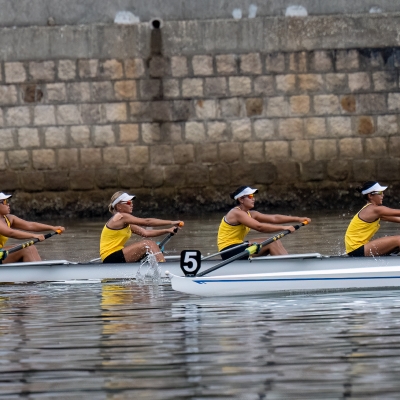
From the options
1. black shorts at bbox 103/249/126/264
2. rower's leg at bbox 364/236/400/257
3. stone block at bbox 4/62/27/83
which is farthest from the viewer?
stone block at bbox 4/62/27/83

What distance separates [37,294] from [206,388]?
16.0 feet

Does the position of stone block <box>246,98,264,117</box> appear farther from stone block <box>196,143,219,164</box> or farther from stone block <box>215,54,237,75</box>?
stone block <box>196,143,219,164</box>

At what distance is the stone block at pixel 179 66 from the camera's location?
20.2 metres

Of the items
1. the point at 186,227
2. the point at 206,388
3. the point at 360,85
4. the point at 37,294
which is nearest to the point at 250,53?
the point at 360,85

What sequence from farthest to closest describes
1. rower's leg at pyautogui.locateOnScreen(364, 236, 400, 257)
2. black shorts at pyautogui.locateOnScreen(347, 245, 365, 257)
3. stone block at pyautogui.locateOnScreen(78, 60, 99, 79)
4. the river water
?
stone block at pyautogui.locateOnScreen(78, 60, 99, 79) < black shorts at pyautogui.locateOnScreen(347, 245, 365, 257) < rower's leg at pyautogui.locateOnScreen(364, 236, 400, 257) < the river water

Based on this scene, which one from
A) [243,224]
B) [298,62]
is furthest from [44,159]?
[243,224]

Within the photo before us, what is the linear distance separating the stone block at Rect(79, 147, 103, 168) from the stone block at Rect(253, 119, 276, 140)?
2.65m

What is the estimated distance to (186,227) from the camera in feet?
60.9

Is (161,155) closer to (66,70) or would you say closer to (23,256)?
(66,70)

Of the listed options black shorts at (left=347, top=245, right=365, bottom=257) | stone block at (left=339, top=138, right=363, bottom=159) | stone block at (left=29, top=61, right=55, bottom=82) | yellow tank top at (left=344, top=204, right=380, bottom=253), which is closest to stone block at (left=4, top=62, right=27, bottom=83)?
stone block at (left=29, top=61, right=55, bottom=82)

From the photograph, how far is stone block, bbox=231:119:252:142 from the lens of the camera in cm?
2039

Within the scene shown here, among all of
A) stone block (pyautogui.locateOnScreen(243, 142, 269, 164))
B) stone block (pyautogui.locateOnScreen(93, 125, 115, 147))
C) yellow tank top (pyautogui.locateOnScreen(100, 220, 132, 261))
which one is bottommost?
yellow tank top (pyautogui.locateOnScreen(100, 220, 132, 261))

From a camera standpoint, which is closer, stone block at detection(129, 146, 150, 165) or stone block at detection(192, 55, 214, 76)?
stone block at detection(192, 55, 214, 76)

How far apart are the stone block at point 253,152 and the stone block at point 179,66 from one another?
1.58 metres
